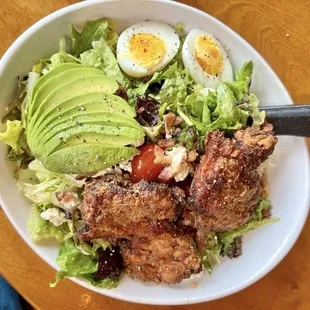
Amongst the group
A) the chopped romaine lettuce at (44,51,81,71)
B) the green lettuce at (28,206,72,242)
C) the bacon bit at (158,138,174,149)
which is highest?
the chopped romaine lettuce at (44,51,81,71)

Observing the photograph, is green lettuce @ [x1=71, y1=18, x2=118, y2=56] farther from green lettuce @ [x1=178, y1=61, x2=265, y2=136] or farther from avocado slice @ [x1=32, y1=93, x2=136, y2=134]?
green lettuce @ [x1=178, y1=61, x2=265, y2=136]

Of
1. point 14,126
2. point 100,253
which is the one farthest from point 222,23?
point 100,253

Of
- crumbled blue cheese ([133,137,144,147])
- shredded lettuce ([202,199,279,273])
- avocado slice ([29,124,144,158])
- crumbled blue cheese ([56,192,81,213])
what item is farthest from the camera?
shredded lettuce ([202,199,279,273])

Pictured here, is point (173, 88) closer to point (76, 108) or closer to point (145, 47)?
point (145, 47)

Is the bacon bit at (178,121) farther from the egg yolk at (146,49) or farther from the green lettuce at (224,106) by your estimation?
the egg yolk at (146,49)

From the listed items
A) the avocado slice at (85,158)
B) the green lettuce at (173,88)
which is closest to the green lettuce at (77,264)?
the avocado slice at (85,158)

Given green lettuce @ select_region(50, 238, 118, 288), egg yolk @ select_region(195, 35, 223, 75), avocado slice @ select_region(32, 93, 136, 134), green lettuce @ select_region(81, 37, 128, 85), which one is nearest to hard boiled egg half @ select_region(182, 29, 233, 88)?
egg yolk @ select_region(195, 35, 223, 75)

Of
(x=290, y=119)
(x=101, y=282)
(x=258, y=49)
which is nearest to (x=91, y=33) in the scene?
(x=258, y=49)

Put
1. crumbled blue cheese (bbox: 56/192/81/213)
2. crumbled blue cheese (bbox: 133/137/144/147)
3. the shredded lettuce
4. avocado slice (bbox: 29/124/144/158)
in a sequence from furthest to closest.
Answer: the shredded lettuce
crumbled blue cheese (bbox: 56/192/81/213)
crumbled blue cheese (bbox: 133/137/144/147)
avocado slice (bbox: 29/124/144/158)

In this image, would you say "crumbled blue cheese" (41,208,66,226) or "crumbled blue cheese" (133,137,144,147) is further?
"crumbled blue cheese" (41,208,66,226)
